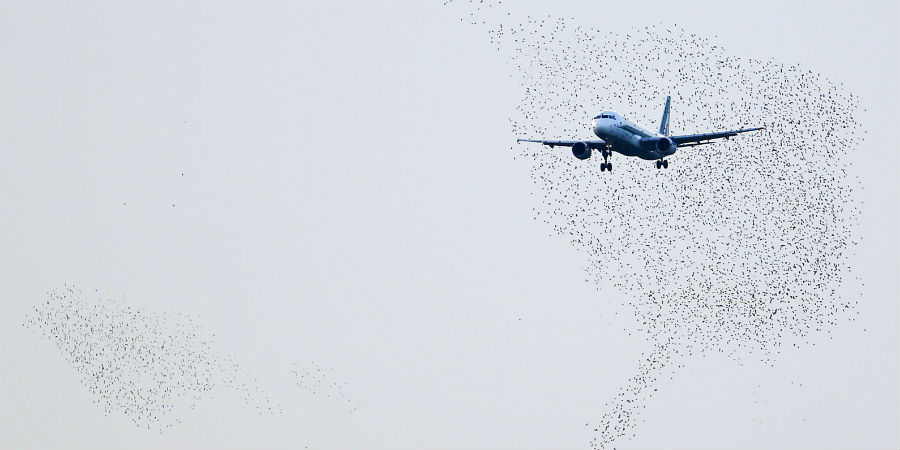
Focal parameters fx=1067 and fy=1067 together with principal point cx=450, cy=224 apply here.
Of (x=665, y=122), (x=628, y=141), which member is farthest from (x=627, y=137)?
(x=665, y=122)

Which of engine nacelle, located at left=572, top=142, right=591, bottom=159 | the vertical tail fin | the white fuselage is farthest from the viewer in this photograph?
the vertical tail fin

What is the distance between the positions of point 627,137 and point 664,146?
9.96ft

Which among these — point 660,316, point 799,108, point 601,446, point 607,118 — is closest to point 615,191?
point 799,108

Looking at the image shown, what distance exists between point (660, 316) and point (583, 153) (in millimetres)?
16799

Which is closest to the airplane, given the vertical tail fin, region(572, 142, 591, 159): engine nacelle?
region(572, 142, 591, 159): engine nacelle

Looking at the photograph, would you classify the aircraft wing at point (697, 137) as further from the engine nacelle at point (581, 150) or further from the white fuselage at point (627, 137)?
the engine nacelle at point (581, 150)

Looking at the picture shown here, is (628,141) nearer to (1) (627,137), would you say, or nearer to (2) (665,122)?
(1) (627,137)

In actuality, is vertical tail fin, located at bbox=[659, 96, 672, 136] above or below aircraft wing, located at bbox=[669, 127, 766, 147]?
below

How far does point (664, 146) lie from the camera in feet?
256

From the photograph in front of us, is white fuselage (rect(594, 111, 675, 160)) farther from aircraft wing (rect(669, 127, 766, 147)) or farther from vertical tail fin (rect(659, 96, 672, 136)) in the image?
vertical tail fin (rect(659, 96, 672, 136))

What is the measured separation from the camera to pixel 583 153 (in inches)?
3150

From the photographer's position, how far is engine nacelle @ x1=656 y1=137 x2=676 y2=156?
3068 inches

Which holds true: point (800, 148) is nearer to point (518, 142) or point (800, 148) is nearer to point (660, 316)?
point (660, 316)

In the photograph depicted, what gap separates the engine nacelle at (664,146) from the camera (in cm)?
7794
